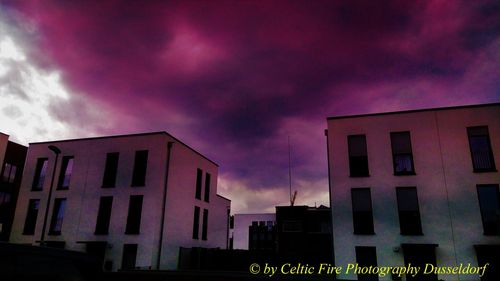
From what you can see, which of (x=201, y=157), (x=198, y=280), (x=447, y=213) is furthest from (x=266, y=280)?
(x=201, y=157)

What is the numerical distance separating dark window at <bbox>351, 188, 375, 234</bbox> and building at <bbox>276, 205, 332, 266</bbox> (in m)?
6.73

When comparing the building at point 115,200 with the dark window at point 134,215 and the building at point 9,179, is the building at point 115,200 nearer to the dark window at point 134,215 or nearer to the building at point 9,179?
the dark window at point 134,215

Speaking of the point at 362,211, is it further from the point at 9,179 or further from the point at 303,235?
the point at 9,179

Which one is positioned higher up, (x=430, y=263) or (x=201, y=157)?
(x=201, y=157)

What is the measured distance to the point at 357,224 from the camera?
2203cm

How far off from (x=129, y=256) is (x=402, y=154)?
21.1m

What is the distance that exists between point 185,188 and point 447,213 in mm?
20626

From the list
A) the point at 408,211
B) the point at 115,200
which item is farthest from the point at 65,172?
the point at 408,211

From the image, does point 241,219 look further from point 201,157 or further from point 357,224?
point 357,224

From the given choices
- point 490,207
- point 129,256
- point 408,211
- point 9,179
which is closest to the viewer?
point 490,207

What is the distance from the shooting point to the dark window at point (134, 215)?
2588 cm

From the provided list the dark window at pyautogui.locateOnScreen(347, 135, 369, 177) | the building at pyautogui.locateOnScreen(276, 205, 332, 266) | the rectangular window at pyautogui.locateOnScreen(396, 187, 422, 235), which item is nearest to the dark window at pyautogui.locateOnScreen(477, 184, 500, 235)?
the rectangular window at pyautogui.locateOnScreen(396, 187, 422, 235)

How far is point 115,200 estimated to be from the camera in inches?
1061

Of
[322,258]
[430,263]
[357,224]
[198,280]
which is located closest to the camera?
[198,280]
